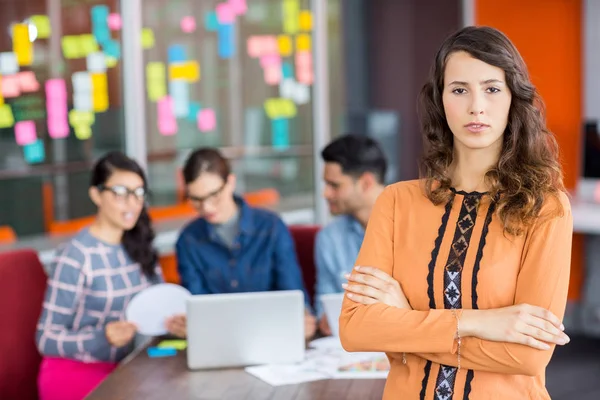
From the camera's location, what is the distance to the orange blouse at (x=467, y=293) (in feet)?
5.88

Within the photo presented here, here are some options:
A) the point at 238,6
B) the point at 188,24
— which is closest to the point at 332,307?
the point at 238,6

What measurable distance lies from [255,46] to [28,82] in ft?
9.17

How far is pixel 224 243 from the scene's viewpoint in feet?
11.5

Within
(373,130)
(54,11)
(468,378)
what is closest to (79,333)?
(468,378)

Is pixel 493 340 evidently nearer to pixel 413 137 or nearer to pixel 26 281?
pixel 26 281

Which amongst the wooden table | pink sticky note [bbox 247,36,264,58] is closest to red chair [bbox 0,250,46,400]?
the wooden table

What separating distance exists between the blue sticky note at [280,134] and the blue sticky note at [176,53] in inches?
41.1

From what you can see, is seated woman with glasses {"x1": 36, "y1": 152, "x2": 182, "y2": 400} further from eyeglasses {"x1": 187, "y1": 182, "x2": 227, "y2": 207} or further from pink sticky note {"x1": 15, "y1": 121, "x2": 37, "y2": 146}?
pink sticky note {"x1": 15, "y1": 121, "x2": 37, "y2": 146}

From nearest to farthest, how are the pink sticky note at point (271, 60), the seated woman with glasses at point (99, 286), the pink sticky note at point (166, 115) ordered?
1. the seated woman with glasses at point (99, 286)
2. the pink sticky note at point (166, 115)
3. the pink sticky note at point (271, 60)

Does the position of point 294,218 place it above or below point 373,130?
below

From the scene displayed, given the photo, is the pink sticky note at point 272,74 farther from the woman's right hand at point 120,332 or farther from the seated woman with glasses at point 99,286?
the woman's right hand at point 120,332

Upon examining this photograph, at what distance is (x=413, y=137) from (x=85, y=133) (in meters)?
3.29

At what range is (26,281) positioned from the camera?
343 centimetres

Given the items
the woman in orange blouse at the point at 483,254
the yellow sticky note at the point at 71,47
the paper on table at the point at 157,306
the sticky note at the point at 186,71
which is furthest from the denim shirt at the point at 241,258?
the sticky note at the point at 186,71
